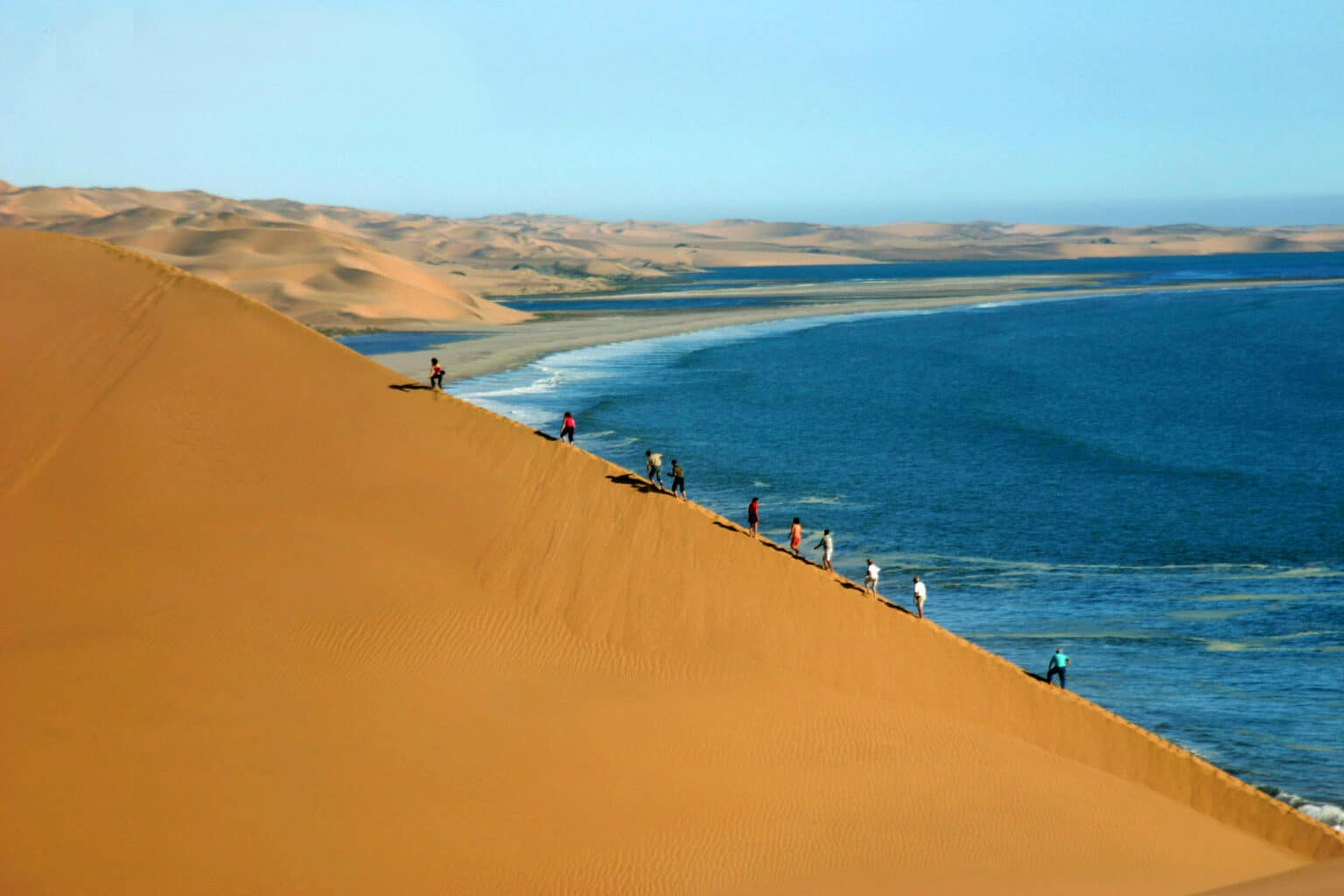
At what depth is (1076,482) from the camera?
45250mm

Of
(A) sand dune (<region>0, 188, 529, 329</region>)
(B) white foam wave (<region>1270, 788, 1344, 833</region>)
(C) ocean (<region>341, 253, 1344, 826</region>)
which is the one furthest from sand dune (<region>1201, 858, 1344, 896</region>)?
(A) sand dune (<region>0, 188, 529, 329</region>)

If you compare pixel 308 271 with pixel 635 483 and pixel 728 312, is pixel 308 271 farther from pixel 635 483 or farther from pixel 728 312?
pixel 635 483

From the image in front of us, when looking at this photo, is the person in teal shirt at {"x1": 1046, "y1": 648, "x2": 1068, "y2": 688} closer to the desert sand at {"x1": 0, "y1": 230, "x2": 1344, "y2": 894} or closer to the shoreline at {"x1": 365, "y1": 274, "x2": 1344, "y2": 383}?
the desert sand at {"x1": 0, "y1": 230, "x2": 1344, "y2": 894}

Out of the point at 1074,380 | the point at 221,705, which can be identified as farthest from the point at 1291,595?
the point at 1074,380

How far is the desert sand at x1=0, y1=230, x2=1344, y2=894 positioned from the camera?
14828mm

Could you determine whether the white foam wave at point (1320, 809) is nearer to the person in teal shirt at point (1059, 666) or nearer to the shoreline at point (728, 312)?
the person in teal shirt at point (1059, 666)

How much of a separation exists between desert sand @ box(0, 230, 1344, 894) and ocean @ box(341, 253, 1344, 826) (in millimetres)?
5710

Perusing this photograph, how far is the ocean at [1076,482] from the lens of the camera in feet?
84.7

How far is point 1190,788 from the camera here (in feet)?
64.0

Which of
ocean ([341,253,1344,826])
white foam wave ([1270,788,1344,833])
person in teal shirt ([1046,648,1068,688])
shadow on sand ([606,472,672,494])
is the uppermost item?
shadow on sand ([606,472,672,494])

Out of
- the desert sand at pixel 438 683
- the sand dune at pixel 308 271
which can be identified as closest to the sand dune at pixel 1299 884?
the desert sand at pixel 438 683

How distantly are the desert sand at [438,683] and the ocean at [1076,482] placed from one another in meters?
5.71

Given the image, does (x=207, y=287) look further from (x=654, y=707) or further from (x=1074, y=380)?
(x=1074, y=380)

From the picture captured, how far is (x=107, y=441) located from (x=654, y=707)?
10.7 meters
